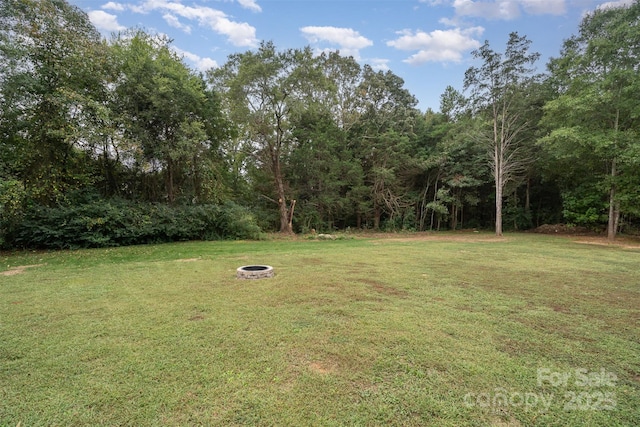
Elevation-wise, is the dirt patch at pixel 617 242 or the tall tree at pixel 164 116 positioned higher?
the tall tree at pixel 164 116

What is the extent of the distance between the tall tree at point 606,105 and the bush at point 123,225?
13.1 m

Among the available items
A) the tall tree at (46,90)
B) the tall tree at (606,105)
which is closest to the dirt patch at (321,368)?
the tall tree at (46,90)

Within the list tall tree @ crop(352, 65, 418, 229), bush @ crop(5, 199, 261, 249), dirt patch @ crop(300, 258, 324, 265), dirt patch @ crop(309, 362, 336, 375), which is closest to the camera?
dirt patch @ crop(309, 362, 336, 375)

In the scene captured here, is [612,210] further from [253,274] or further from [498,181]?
[253,274]

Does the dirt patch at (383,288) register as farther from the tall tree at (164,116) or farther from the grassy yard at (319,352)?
the tall tree at (164,116)

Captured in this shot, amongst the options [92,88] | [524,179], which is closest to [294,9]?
[92,88]

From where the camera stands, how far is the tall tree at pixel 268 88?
40.2ft

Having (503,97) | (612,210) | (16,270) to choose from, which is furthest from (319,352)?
(503,97)

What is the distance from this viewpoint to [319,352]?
2.26 metres

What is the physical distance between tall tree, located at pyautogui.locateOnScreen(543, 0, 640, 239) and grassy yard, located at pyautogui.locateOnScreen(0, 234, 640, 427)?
29.4 ft

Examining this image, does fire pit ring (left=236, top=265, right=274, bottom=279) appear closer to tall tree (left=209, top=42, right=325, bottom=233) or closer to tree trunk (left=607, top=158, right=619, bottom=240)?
tall tree (left=209, top=42, right=325, bottom=233)

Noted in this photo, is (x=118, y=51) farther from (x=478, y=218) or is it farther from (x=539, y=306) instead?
(x=478, y=218)

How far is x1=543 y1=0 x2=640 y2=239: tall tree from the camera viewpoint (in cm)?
1024

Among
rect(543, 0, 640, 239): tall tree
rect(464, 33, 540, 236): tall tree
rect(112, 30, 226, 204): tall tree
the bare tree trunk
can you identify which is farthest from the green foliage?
rect(112, 30, 226, 204): tall tree
